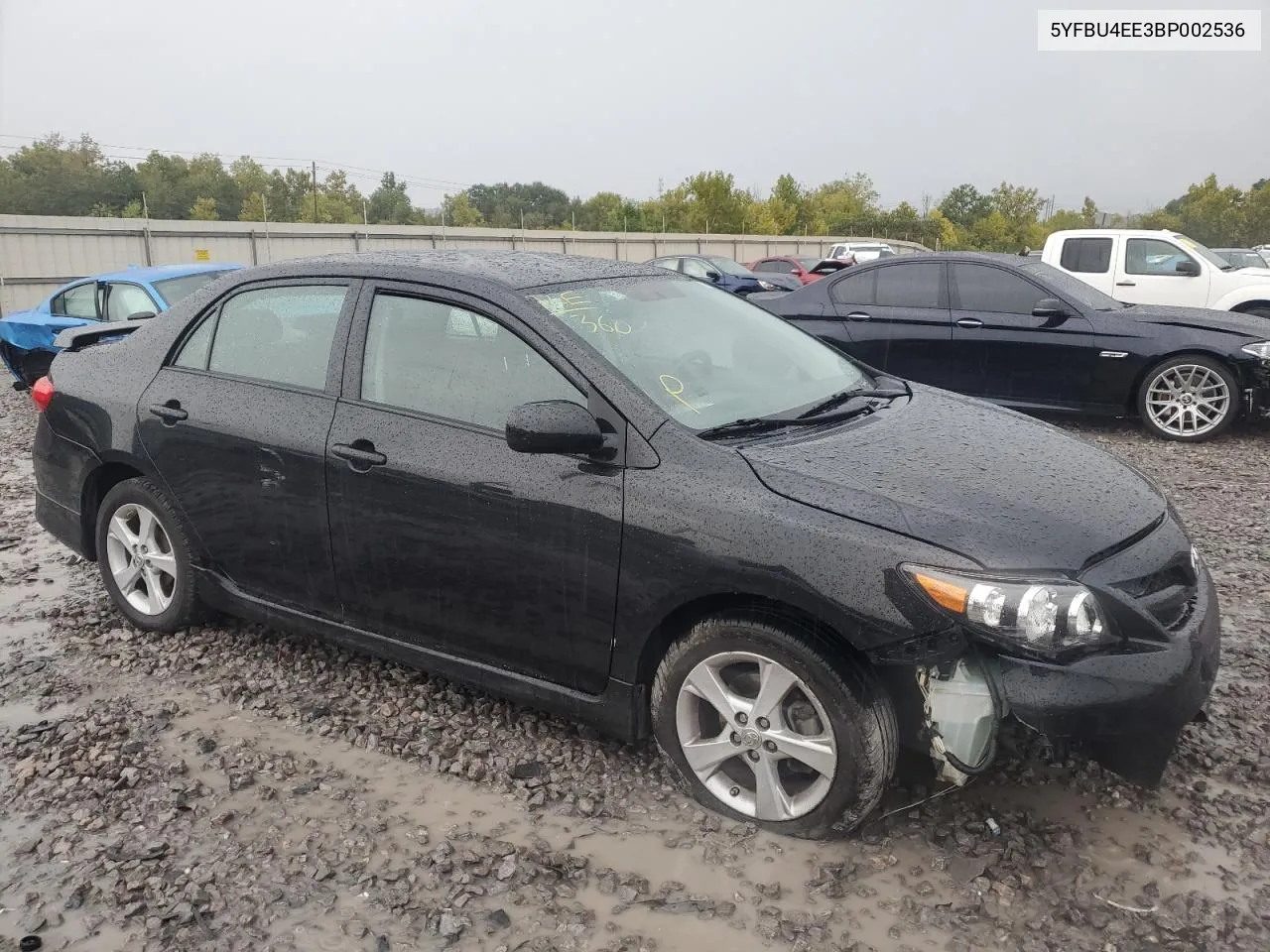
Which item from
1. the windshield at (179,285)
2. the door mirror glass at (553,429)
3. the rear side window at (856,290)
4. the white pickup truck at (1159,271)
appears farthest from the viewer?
the white pickup truck at (1159,271)

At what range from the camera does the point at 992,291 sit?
8.77m

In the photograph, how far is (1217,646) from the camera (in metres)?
2.98

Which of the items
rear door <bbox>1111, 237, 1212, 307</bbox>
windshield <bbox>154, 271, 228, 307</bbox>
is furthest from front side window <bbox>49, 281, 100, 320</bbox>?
rear door <bbox>1111, 237, 1212, 307</bbox>

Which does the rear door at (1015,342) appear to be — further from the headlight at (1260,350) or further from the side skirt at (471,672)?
the side skirt at (471,672)

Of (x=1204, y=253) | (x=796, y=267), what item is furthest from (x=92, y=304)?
(x=796, y=267)

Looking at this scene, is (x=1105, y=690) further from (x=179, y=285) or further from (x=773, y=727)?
(x=179, y=285)

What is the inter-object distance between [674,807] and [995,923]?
3.19ft

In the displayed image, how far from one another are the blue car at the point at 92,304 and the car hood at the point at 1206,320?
7.81m

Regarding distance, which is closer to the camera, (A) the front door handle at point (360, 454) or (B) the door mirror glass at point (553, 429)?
(B) the door mirror glass at point (553, 429)

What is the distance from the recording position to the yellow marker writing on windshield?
328cm

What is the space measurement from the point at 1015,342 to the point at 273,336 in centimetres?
649

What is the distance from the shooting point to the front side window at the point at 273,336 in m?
3.79

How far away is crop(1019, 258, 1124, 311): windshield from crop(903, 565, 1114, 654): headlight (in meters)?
6.66

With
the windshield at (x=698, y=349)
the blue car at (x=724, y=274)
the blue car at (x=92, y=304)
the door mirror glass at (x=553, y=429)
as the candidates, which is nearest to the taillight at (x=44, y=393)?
the windshield at (x=698, y=349)
